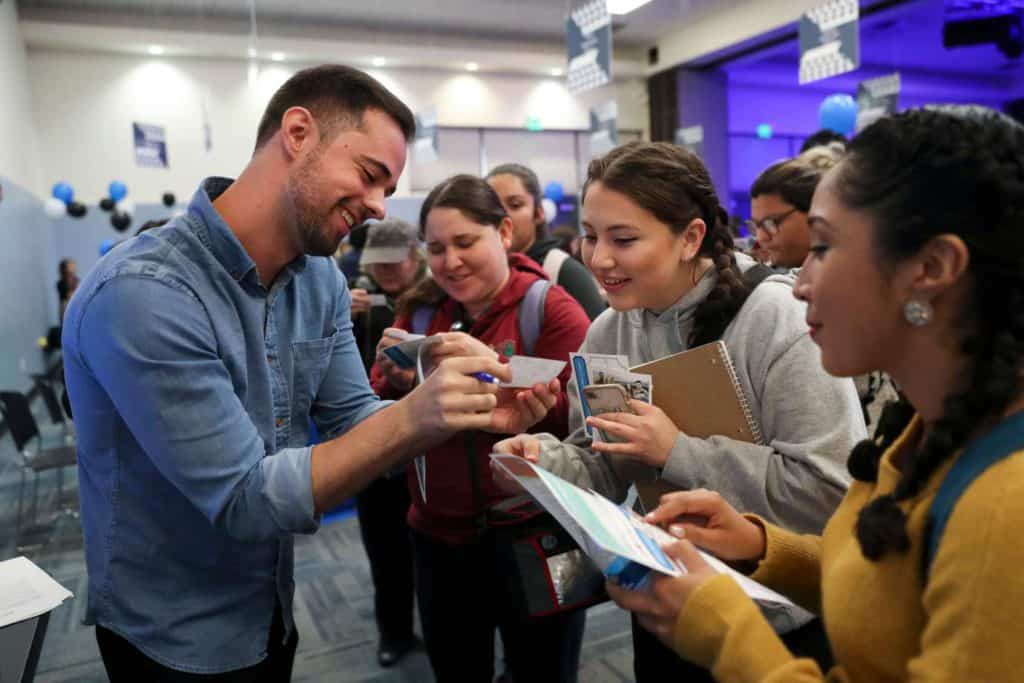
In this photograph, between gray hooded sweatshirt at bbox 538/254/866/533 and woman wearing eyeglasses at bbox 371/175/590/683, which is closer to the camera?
gray hooded sweatshirt at bbox 538/254/866/533

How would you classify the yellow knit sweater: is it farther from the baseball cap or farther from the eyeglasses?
the baseball cap

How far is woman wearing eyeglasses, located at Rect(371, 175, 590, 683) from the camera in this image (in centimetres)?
195

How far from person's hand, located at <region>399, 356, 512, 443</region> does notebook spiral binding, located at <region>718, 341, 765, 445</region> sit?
440mm

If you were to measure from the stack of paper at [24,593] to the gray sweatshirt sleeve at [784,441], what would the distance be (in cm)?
113

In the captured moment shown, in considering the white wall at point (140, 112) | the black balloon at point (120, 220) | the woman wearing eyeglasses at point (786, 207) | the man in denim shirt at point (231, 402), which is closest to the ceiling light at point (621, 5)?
the woman wearing eyeglasses at point (786, 207)

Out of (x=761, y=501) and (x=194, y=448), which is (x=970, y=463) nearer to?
(x=761, y=501)

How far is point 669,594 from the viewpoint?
91cm

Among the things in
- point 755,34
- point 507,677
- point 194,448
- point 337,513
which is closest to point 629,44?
point 755,34

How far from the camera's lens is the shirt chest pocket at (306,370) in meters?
1.50

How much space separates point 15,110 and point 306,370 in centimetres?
826

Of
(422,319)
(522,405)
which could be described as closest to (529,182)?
(422,319)

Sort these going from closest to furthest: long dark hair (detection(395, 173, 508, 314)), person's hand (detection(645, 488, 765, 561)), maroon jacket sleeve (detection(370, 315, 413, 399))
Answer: person's hand (detection(645, 488, 765, 561))
long dark hair (detection(395, 173, 508, 314))
maroon jacket sleeve (detection(370, 315, 413, 399))

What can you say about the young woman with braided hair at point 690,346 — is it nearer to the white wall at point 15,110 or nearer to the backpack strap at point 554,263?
the backpack strap at point 554,263

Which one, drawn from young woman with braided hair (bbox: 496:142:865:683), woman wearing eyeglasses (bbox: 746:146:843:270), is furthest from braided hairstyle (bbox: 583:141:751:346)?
woman wearing eyeglasses (bbox: 746:146:843:270)
